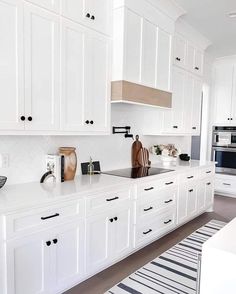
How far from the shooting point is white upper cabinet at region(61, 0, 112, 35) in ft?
7.38

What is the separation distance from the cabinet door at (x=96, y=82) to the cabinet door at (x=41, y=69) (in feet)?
1.13

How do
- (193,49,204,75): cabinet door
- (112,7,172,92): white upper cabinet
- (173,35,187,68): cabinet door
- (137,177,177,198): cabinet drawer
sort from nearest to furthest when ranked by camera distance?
(112,7,172,92): white upper cabinet
(137,177,177,198): cabinet drawer
(173,35,187,68): cabinet door
(193,49,204,75): cabinet door

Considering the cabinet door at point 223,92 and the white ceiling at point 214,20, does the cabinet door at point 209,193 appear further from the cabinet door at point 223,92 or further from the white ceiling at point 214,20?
the white ceiling at point 214,20

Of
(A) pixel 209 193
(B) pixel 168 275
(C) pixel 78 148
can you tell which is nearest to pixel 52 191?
(C) pixel 78 148

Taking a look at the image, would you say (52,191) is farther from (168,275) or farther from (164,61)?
(164,61)

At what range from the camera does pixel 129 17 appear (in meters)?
2.69

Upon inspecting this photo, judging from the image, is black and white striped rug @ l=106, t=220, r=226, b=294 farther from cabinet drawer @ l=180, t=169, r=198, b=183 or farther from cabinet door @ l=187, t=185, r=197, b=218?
cabinet drawer @ l=180, t=169, r=198, b=183

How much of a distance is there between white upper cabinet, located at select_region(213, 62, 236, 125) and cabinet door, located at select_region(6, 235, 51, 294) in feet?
15.5

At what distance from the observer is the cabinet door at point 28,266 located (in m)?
1.72

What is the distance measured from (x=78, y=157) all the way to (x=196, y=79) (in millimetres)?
2558

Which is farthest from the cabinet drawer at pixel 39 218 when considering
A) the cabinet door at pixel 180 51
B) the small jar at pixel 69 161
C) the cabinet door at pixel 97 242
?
the cabinet door at pixel 180 51

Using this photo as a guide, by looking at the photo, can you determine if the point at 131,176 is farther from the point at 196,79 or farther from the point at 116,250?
the point at 196,79

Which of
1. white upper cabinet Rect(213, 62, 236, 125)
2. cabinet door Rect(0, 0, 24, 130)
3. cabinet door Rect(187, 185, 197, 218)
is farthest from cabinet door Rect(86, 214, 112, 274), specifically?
white upper cabinet Rect(213, 62, 236, 125)

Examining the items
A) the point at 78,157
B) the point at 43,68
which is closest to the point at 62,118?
the point at 43,68
